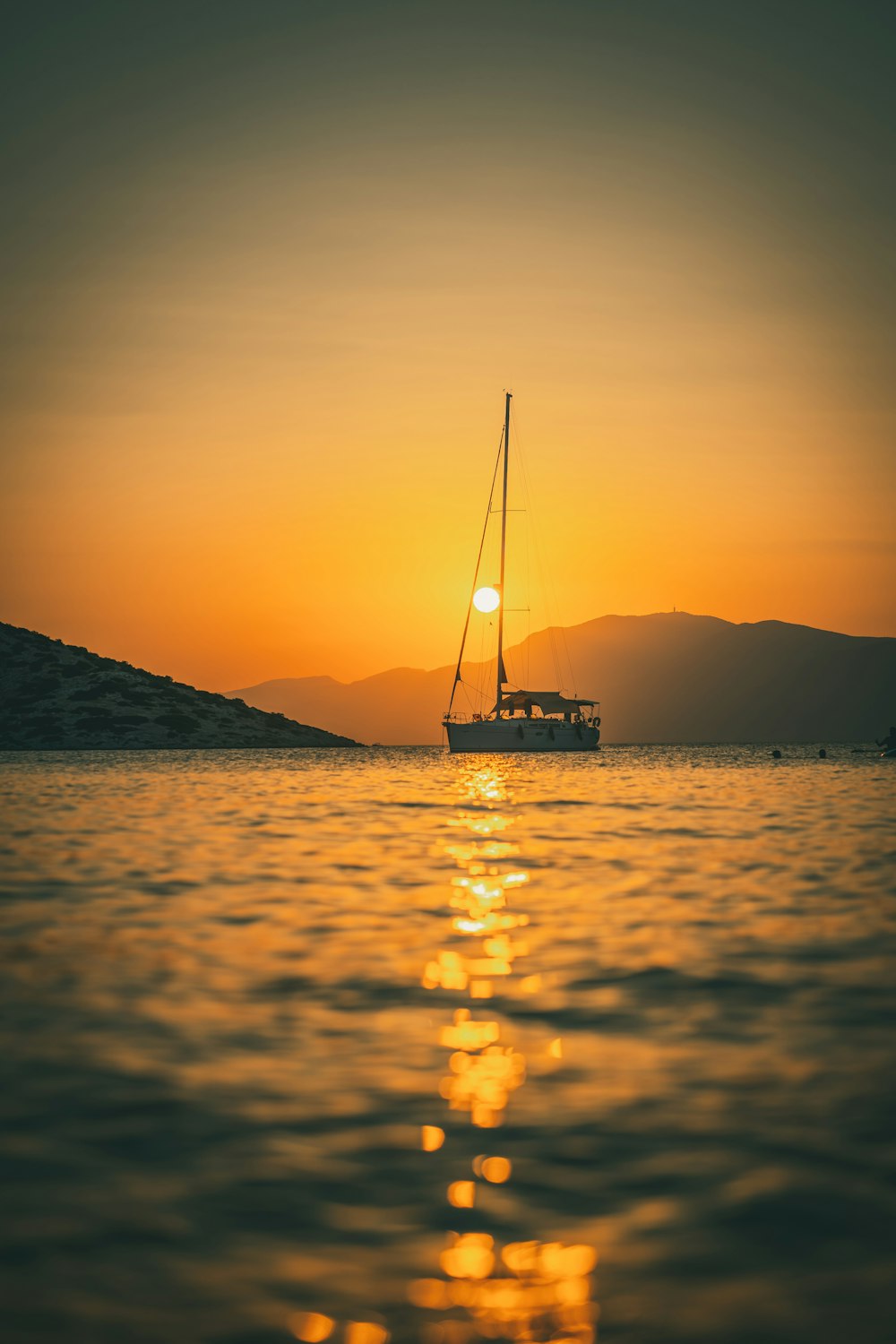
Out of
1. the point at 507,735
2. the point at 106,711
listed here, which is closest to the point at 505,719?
the point at 507,735

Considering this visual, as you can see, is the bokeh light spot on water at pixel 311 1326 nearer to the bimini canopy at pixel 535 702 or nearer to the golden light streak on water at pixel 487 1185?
the golden light streak on water at pixel 487 1185

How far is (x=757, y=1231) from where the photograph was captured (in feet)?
19.2

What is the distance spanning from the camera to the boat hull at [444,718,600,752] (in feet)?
367

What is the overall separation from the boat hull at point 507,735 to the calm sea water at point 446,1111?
91.6 m

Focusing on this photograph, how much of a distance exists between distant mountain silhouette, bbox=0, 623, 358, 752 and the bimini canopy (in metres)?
62.8

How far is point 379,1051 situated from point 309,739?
596 feet

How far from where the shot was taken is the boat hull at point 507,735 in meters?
112

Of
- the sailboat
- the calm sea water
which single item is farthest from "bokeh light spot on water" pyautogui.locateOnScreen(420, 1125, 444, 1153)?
the sailboat

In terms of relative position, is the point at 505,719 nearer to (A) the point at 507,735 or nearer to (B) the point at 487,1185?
(A) the point at 507,735

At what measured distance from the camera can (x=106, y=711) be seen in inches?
6501

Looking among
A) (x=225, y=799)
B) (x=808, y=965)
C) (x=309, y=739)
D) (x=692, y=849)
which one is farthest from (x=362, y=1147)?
(x=309, y=739)

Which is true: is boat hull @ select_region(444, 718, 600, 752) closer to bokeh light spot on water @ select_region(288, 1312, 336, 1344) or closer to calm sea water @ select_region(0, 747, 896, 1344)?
calm sea water @ select_region(0, 747, 896, 1344)

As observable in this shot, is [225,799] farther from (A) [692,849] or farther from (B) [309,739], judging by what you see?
(B) [309,739]

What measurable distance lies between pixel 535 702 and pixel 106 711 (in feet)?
254
